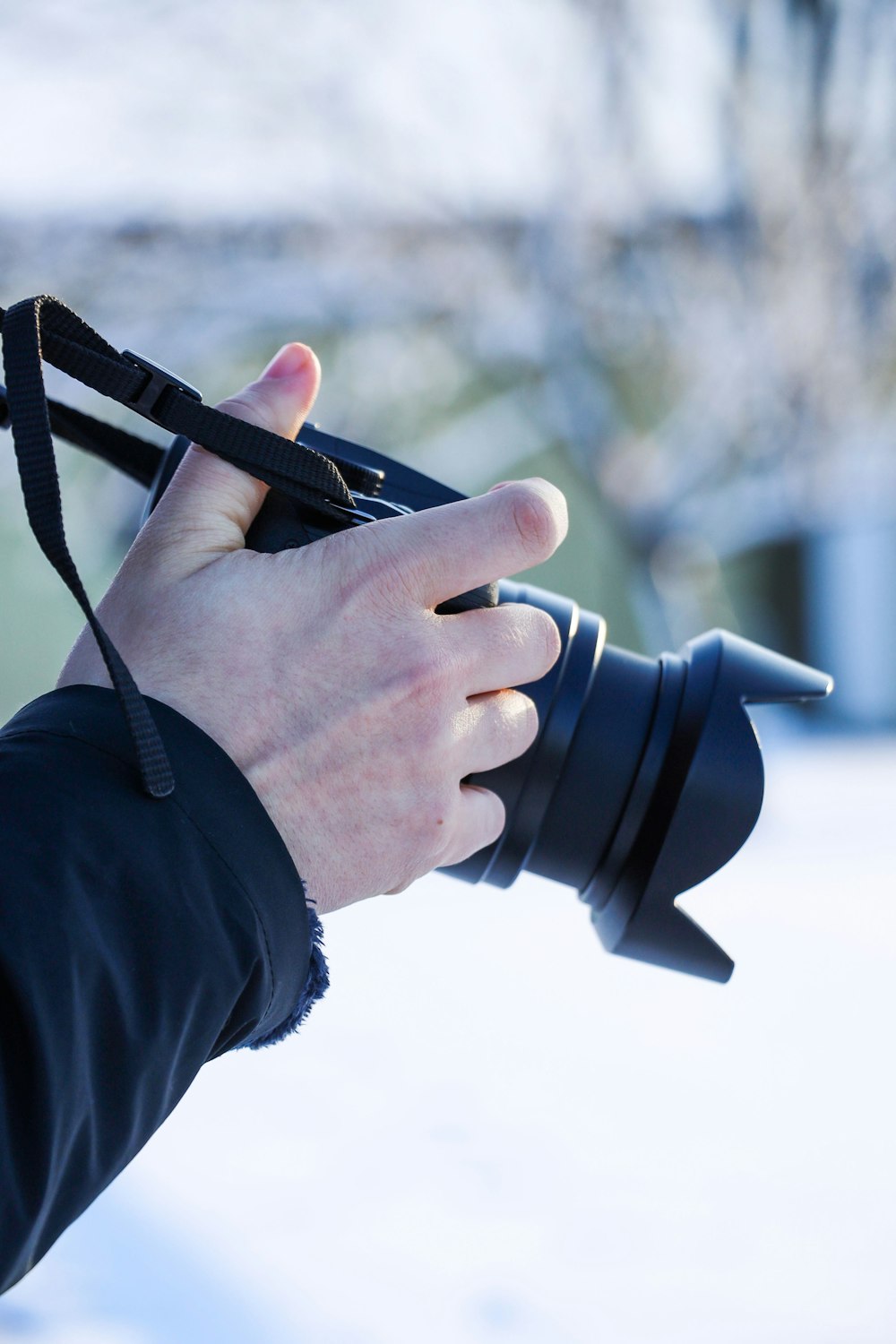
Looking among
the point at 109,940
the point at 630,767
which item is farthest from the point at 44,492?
the point at 630,767

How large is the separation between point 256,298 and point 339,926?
11.5 feet

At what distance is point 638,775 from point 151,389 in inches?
17.9

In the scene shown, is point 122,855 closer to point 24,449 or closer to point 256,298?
point 24,449

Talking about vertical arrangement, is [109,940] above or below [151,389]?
below

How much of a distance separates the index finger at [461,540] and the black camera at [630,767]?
107 millimetres

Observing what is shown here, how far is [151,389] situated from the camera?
2.37 ft

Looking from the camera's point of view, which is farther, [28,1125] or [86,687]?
[86,687]

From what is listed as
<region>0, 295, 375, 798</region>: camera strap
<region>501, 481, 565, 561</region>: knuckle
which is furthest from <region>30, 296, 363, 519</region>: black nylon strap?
<region>501, 481, 565, 561</region>: knuckle

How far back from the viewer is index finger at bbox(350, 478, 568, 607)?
2.37 feet

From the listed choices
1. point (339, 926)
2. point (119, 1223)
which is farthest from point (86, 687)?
point (339, 926)

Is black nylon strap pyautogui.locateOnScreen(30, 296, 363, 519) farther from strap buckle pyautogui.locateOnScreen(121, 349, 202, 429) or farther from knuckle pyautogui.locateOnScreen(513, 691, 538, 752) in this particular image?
knuckle pyautogui.locateOnScreen(513, 691, 538, 752)

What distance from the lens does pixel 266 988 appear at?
624mm

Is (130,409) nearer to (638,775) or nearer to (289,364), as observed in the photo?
(289,364)

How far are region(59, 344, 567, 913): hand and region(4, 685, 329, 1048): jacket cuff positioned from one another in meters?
0.03
